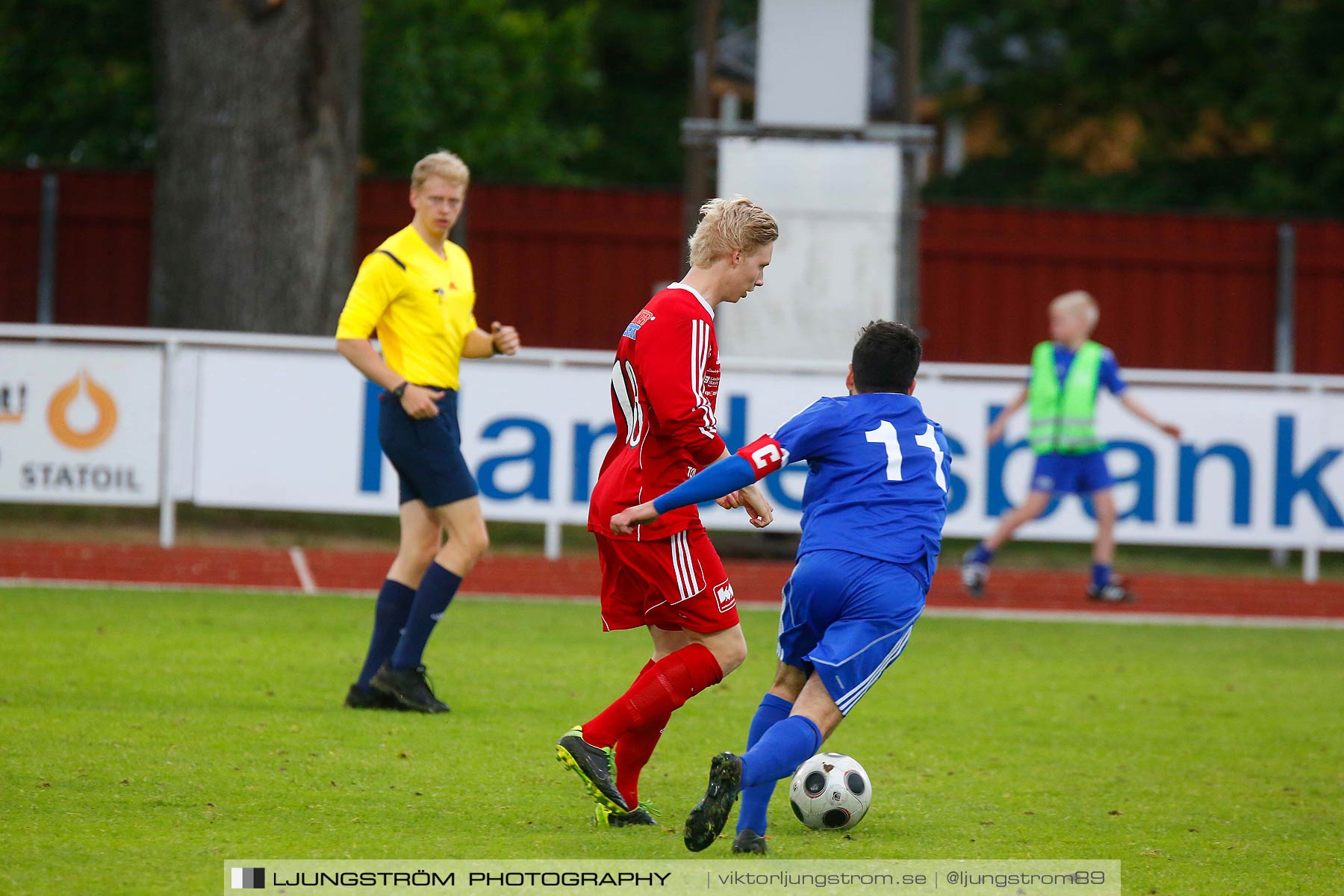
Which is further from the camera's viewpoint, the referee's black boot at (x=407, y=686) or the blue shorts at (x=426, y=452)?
the referee's black boot at (x=407, y=686)

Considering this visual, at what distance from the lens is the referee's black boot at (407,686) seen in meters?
6.52

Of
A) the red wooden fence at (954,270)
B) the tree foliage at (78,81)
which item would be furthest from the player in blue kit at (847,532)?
the tree foliage at (78,81)

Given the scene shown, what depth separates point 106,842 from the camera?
4.41m

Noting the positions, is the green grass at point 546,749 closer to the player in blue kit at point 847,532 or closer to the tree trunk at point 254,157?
the player in blue kit at point 847,532

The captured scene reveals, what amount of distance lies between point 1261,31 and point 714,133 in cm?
1370

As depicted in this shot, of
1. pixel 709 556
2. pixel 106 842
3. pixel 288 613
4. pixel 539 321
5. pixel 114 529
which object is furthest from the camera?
pixel 539 321

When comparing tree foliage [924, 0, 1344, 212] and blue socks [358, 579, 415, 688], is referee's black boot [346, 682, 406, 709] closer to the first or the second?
blue socks [358, 579, 415, 688]

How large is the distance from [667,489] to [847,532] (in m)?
0.53

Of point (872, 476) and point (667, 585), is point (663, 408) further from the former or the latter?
point (872, 476)

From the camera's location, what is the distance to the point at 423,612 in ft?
21.1

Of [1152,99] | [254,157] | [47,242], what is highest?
[1152,99]

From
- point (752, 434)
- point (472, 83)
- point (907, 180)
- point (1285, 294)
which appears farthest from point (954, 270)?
point (472, 83)

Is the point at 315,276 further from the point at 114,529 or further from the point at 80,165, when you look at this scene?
the point at 80,165

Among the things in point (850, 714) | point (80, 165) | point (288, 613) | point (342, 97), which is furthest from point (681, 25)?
point (850, 714)
